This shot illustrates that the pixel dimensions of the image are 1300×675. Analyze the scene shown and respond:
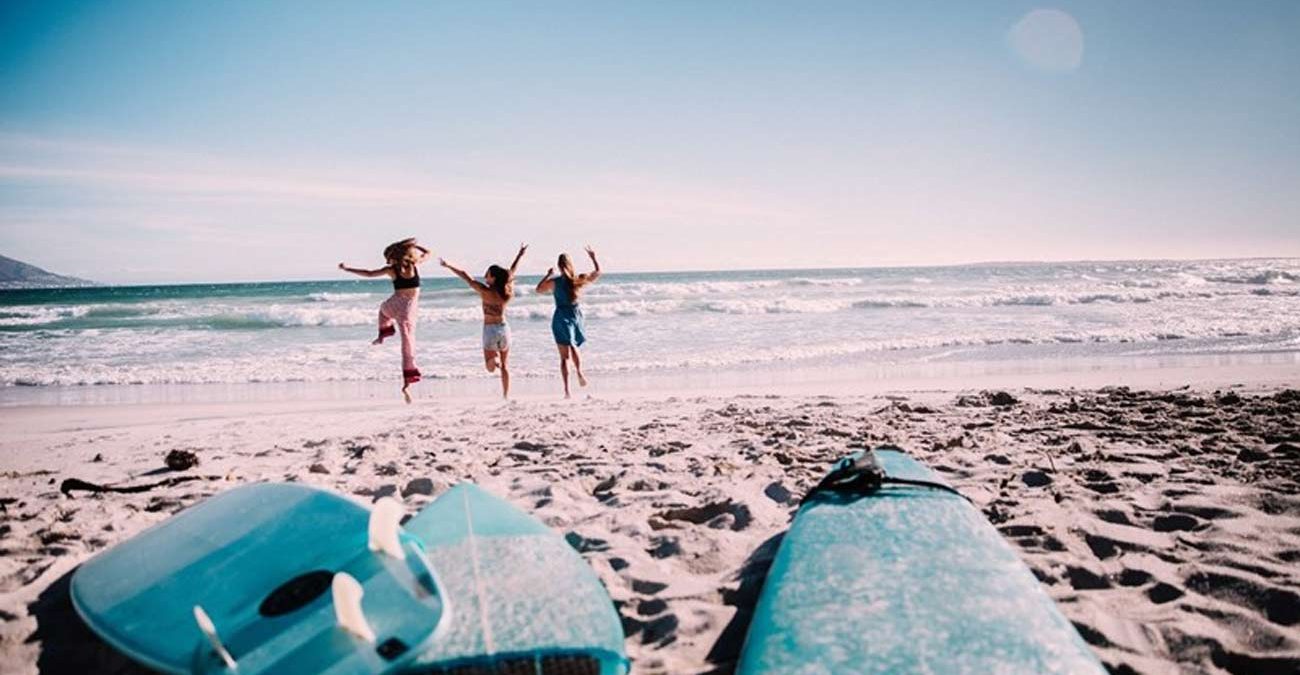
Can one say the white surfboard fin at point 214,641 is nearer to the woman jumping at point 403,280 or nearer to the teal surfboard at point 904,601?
the teal surfboard at point 904,601

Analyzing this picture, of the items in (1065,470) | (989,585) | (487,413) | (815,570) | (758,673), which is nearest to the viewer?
(758,673)

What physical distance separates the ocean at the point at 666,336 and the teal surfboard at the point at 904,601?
820 centimetres

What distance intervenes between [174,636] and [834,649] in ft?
6.08

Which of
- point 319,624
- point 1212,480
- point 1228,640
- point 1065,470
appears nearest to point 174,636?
point 319,624

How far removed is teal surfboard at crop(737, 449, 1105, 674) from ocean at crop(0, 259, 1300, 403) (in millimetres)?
8197

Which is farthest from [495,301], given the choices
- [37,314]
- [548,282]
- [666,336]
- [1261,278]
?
[1261,278]

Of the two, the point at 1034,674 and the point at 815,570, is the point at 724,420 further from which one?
the point at 1034,674

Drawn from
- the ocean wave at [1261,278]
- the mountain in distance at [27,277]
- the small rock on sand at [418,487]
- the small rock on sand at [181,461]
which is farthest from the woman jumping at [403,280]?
the mountain in distance at [27,277]

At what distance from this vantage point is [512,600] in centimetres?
204

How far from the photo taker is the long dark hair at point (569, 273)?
8.45 meters

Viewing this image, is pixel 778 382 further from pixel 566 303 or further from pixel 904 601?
pixel 904 601

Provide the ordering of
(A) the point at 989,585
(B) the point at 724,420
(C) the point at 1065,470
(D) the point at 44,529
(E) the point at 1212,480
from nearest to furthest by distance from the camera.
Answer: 1. (A) the point at 989,585
2. (D) the point at 44,529
3. (E) the point at 1212,480
4. (C) the point at 1065,470
5. (B) the point at 724,420

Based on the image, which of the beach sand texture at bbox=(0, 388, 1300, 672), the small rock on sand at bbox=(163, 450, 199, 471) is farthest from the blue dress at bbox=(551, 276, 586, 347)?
the small rock on sand at bbox=(163, 450, 199, 471)

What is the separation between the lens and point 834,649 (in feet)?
6.39
